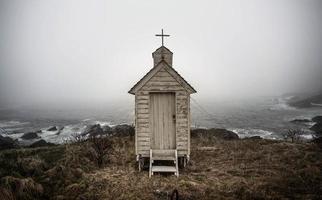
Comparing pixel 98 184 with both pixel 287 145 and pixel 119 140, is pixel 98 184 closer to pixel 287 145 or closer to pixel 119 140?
pixel 119 140

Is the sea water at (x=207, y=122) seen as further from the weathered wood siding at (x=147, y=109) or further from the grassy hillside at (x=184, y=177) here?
the weathered wood siding at (x=147, y=109)

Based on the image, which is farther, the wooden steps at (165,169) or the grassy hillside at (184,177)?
the wooden steps at (165,169)

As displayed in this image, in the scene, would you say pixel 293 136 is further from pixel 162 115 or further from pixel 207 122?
pixel 207 122

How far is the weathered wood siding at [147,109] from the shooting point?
11969 mm

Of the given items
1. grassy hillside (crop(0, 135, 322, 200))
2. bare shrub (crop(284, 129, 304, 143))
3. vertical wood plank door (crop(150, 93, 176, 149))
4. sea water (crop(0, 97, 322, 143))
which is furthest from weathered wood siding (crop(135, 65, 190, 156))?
sea water (crop(0, 97, 322, 143))

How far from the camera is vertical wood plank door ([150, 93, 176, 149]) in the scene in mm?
12211

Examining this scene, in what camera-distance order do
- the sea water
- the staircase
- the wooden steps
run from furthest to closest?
the sea water → the staircase → the wooden steps

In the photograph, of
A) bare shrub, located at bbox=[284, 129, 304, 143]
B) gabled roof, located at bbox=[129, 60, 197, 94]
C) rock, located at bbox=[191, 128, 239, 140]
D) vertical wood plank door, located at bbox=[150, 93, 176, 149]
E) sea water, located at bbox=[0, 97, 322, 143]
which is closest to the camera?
gabled roof, located at bbox=[129, 60, 197, 94]

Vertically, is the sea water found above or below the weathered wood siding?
below

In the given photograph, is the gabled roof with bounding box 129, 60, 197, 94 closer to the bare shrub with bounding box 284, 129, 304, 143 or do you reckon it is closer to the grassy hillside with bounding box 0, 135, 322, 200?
the grassy hillside with bounding box 0, 135, 322, 200

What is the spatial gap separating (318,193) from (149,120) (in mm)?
6388

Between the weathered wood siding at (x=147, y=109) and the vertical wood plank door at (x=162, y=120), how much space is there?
252 mm

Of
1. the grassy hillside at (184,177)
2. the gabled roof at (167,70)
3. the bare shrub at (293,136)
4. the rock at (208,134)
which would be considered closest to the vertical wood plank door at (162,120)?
the gabled roof at (167,70)

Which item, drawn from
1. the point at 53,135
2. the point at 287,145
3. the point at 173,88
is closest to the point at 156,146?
the point at 173,88
